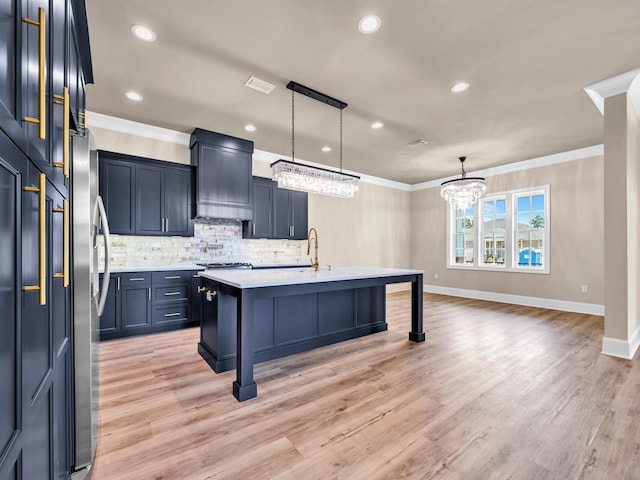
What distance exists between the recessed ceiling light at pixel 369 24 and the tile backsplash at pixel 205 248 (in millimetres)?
3629

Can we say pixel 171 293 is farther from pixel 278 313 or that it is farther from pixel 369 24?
pixel 369 24

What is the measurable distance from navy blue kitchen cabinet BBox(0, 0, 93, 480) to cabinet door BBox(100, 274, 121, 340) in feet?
9.75

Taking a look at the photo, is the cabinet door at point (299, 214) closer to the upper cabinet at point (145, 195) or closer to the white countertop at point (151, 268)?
the upper cabinet at point (145, 195)

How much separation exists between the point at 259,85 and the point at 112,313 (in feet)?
10.6

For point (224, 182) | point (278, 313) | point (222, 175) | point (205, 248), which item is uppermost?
point (222, 175)

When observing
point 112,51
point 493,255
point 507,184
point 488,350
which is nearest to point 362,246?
point 493,255

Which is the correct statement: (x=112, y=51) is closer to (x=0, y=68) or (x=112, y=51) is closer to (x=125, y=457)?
(x=0, y=68)

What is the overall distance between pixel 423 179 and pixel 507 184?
1875mm

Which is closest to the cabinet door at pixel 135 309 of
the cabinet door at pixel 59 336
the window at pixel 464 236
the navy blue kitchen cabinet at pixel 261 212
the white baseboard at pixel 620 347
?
the navy blue kitchen cabinet at pixel 261 212

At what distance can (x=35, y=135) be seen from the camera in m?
0.86

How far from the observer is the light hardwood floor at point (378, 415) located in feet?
5.56

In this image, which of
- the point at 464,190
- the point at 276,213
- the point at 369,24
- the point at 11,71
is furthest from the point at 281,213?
the point at 11,71

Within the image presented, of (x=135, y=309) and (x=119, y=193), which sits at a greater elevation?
(x=119, y=193)

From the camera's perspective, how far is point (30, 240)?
0.83m
